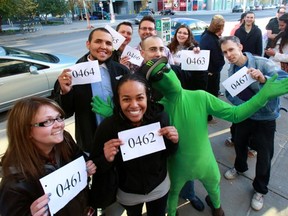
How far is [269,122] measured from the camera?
7.32ft

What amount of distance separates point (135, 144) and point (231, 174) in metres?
1.84

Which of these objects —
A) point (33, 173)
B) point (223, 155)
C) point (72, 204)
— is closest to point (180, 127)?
point (72, 204)

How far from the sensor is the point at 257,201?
2.44 meters

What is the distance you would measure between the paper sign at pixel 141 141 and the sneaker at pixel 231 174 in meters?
1.65

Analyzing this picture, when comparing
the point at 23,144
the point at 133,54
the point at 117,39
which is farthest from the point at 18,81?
the point at 23,144

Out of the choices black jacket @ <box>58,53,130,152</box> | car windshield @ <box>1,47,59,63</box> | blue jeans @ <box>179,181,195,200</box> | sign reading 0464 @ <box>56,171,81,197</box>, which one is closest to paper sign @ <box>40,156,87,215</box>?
sign reading 0464 @ <box>56,171,81,197</box>

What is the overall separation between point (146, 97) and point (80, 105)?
836 millimetres

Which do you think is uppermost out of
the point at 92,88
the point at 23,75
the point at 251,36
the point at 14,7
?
the point at 14,7

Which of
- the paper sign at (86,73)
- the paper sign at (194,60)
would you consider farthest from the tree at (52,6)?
the paper sign at (86,73)

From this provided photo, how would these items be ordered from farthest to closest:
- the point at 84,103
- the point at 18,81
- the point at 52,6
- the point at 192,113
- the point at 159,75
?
the point at 52,6
the point at 18,81
the point at 84,103
the point at 192,113
the point at 159,75

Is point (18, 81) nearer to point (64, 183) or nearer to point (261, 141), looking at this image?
point (64, 183)

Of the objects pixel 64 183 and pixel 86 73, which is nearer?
pixel 64 183

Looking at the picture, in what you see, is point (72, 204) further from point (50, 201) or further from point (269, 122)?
point (269, 122)

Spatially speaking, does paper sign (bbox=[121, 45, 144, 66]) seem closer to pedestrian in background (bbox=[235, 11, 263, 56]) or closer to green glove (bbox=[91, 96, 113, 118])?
green glove (bbox=[91, 96, 113, 118])
